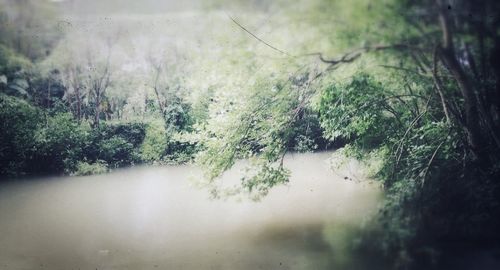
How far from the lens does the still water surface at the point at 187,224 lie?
11.1 feet

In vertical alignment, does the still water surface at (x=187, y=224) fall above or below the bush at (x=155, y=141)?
below

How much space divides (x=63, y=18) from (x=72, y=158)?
1356 millimetres

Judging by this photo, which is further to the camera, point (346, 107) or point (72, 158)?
point (72, 158)

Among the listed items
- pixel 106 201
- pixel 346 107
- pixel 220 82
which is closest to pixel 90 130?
pixel 106 201

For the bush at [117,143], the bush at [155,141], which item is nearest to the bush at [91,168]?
the bush at [117,143]

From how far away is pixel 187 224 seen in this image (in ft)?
12.1

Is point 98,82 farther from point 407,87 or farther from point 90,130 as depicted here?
point 407,87

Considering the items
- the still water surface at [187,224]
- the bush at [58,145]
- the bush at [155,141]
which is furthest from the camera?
the bush at [58,145]

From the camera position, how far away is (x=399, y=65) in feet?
9.67

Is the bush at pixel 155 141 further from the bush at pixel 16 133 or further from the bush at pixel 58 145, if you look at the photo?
the bush at pixel 16 133

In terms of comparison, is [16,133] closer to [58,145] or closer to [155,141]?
[58,145]

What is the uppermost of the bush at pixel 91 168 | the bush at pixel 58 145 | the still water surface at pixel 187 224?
the bush at pixel 58 145

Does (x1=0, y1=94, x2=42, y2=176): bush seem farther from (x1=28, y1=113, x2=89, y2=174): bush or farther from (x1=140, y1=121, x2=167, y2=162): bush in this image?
(x1=140, y1=121, x2=167, y2=162): bush

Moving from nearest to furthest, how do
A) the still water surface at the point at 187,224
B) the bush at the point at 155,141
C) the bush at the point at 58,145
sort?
1. the still water surface at the point at 187,224
2. the bush at the point at 155,141
3. the bush at the point at 58,145
